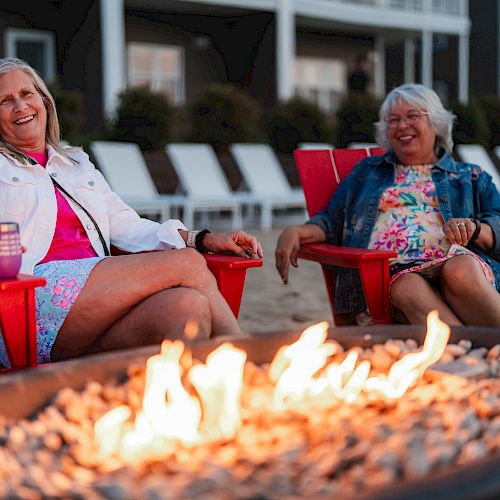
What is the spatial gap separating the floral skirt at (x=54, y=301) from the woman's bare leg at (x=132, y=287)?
0.06 ft

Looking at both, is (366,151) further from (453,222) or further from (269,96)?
(269,96)

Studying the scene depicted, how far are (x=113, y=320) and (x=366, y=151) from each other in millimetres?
1717

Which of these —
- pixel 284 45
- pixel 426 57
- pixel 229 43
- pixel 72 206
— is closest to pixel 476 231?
pixel 72 206

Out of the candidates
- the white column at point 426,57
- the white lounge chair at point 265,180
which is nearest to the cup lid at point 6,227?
the white lounge chair at point 265,180

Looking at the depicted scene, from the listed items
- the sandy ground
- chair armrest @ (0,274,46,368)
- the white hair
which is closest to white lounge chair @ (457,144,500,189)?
the sandy ground

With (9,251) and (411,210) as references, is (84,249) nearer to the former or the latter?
(9,251)

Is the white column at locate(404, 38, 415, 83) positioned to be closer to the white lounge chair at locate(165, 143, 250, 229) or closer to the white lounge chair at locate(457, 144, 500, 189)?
the white lounge chair at locate(457, 144, 500, 189)

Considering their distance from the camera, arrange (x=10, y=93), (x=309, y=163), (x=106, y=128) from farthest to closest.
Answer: (x=106, y=128), (x=309, y=163), (x=10, y=93)

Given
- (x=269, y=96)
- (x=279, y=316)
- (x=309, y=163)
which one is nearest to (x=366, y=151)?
(x=309, y=163)

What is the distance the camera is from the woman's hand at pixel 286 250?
3.29 metres

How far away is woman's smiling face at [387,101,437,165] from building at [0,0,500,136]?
8.51m

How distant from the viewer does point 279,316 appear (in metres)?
4.74

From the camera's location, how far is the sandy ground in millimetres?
4576

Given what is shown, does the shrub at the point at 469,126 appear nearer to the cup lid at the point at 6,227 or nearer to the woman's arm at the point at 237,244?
the woman's arm at the point at 237,244
